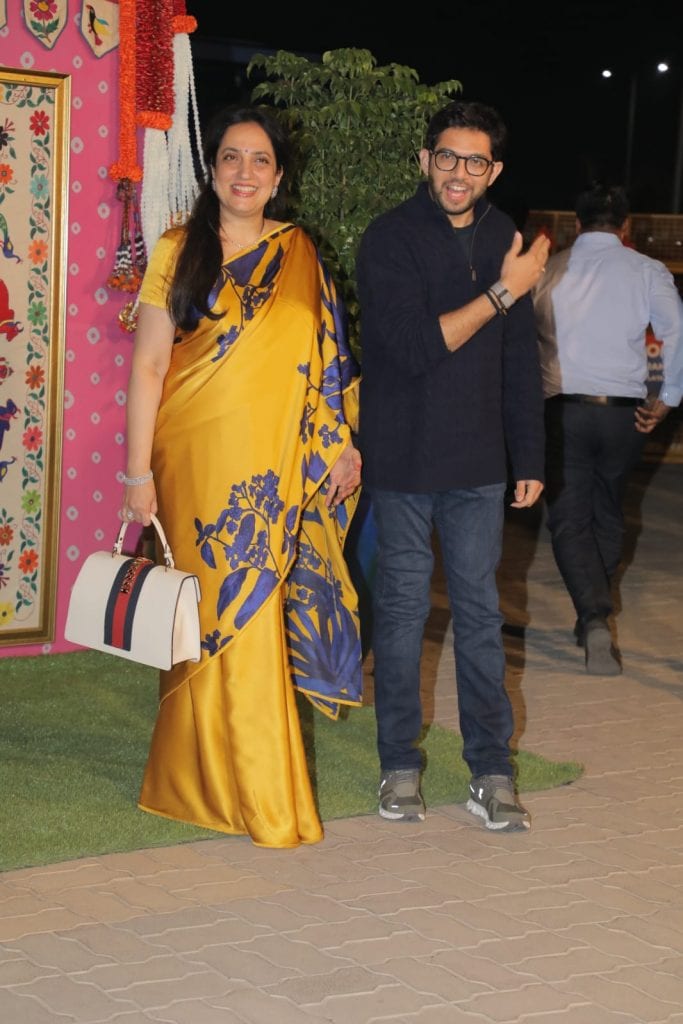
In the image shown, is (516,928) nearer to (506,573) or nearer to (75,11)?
(75,11)

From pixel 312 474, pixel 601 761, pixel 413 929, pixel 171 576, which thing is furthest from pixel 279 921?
pixel 601 761

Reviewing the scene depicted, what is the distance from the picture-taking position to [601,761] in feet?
16.0

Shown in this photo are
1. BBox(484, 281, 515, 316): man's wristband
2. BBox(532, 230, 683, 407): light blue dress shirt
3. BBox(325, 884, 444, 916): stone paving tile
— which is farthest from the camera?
BBox(532, 230, 683, 407): light blue dress shirt

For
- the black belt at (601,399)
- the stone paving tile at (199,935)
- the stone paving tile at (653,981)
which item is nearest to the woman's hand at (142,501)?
the stone paving tile at (199,935)

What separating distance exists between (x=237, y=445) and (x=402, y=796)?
104 centimetres

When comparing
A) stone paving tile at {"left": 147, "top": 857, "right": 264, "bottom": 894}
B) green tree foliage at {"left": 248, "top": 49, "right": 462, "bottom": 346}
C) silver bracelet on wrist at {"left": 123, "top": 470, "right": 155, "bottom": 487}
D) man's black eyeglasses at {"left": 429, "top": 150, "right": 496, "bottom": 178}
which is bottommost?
stone paving tile at {"left": 147, "top": 857, "right": 264, "bottom": 894}

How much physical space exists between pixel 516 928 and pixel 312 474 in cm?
127

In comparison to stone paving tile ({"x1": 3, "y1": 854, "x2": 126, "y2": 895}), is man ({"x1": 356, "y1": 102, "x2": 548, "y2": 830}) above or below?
above

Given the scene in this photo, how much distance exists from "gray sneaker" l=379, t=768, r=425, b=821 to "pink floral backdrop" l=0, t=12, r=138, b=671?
2020mm

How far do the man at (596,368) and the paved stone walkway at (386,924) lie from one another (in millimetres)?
1353

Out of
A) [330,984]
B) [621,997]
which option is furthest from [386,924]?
[621,997]

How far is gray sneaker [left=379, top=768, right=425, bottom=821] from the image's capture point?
4176 millimetres

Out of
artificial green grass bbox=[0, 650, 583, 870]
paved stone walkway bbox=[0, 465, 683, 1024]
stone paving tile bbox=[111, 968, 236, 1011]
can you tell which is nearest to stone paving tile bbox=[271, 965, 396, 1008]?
paved stone walkway bbox=[0, 465, 683, 1024]

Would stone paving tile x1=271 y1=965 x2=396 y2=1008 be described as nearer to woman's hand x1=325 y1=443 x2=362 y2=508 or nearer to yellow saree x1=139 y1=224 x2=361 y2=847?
yellow saree x1=139 y1=224 x2=361 y2=847
